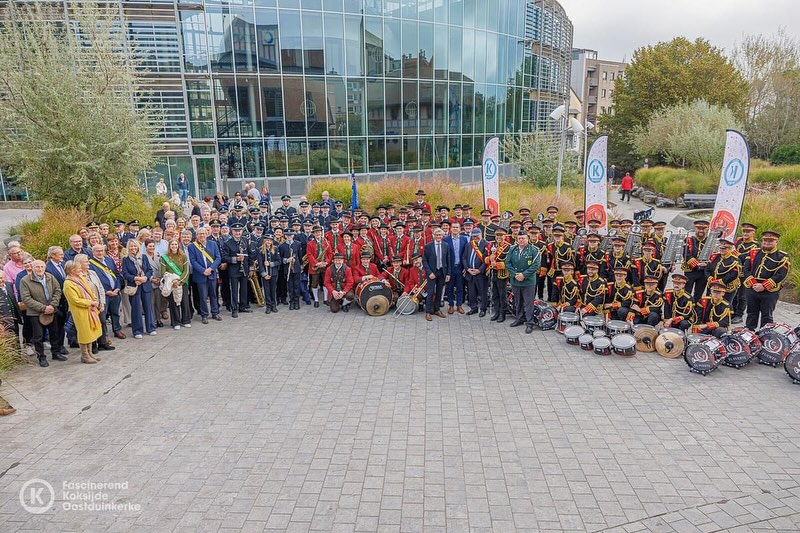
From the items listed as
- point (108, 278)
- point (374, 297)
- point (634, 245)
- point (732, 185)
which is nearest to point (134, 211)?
point (108, 278)

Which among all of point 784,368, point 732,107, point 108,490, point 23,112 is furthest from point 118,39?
point 732,107

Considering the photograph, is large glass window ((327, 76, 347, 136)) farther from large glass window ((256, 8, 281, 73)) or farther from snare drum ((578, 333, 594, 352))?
snare drum ((578, 333, 594, 352))

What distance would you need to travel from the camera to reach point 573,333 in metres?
9.32

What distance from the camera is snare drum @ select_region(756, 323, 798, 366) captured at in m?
8.09

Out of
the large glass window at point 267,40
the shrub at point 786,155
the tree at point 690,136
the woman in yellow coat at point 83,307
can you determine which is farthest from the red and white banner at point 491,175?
the shrub at point 786,155

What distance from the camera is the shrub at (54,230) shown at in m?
12.8

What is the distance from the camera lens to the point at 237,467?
5.88 metres

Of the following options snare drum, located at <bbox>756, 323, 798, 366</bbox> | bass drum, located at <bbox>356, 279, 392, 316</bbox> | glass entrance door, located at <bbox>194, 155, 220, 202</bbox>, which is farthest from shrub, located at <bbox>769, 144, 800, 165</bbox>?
glass entrance door, located at <bbox>194, 155, 220, 202</bbox>

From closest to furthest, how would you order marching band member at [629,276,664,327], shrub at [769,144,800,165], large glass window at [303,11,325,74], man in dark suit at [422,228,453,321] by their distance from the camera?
marching band member at [629,276,664,327] < man in dark suit at [422,228,453,321] < large glass window at [303,11,325,74] < shrub at [769,144,800,165]

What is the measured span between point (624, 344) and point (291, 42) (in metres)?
23.8

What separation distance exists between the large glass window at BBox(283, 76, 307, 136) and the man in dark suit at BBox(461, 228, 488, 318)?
18697 mm

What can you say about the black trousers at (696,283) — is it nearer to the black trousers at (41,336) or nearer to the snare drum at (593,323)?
the snare drum at (593,323)

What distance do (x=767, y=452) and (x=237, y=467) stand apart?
5957mm

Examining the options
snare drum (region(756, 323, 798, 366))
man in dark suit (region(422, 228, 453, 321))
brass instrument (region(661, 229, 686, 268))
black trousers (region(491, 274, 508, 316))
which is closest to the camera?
snare drum (region(756, 323, 798, 366))
